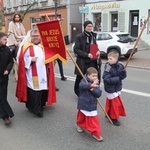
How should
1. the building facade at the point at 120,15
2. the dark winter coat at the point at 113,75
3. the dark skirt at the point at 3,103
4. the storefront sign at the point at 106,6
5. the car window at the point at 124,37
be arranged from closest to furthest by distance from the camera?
1. the dark winter coat at the point at 113,75
2. the dark skirt at the point at 3,103
3. the car window at the point at 124,37
4. the building facade at the point at 120,15
5. the storefront sign at the point at 106,6

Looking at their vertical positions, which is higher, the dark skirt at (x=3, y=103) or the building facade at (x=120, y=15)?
the building facade at (x=120, y=15)

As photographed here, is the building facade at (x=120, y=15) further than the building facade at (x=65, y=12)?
No

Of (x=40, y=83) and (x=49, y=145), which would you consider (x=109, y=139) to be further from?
(x=40, y=83)

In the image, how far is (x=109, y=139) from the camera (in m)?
4.13

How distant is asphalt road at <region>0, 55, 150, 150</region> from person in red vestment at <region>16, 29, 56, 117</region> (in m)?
0.37

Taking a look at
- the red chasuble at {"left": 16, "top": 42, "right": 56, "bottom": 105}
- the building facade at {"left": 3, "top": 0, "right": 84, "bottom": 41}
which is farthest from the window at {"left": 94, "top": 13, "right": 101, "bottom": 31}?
the red chasuble at {"left": 16, "top": 42, "right": 56, "bottom": 105}

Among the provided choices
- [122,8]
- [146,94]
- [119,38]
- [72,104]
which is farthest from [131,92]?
[122,8]

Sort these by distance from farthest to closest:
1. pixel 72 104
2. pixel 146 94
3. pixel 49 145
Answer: pixel 146 94 → pixel 72 104 → pixel 49 145

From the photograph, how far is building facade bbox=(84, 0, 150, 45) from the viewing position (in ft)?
65.2

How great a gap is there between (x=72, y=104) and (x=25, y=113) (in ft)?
3.59

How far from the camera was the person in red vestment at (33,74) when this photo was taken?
16.6 feet

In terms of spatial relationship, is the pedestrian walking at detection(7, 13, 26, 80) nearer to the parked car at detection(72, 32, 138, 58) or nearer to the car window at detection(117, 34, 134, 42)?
the parked car at detection(72, 32, 138, 58)

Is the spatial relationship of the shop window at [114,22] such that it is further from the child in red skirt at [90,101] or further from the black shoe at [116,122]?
the child in red skirt at [90,101]

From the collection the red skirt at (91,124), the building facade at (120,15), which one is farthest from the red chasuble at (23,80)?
the building facade at (120,15)
